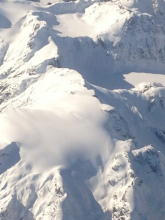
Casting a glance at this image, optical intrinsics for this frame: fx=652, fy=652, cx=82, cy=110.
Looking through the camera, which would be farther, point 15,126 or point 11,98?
point 11,98

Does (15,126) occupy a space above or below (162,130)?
above

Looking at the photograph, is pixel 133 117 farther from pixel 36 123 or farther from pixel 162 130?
pixel 36 123

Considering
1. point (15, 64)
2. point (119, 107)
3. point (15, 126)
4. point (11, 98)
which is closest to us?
point (15, 126)

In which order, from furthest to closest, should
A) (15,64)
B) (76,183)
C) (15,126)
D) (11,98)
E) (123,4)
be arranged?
1. (123,4)
2. (15,64)
3. (11,98)
4. (15,126)
5. (76,183)

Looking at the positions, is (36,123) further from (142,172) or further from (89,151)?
(142,172)

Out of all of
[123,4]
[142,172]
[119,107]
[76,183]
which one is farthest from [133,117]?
[123,4]

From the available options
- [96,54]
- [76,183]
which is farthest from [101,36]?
[76,183]
